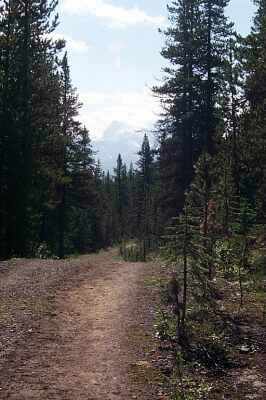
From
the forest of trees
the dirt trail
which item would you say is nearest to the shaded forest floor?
the dirt trail

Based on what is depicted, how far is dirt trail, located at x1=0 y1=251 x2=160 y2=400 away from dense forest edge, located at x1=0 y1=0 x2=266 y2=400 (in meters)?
0.68

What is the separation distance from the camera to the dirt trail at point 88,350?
29.6 feet

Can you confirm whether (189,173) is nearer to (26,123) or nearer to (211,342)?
(26,123)

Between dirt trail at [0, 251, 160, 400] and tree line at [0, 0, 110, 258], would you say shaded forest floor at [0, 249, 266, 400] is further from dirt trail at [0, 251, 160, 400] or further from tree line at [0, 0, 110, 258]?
tree line at [0, 0, 110, 258]

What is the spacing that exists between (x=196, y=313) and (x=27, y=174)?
16.9 meters

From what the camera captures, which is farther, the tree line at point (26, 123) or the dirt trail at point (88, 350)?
the tree line at point (26, 123)

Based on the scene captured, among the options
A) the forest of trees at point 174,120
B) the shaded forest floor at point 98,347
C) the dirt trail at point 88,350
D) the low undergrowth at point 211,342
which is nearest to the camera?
the dirt trail at point 88,350

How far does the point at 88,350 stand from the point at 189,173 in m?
24.3

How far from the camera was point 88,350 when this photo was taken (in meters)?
10.9

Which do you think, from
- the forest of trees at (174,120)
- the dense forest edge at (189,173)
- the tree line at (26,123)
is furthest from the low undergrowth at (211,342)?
the tree line at (26,123)

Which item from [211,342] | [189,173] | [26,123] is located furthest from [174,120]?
[211,342]

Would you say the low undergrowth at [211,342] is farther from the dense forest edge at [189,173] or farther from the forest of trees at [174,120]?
the forest of trees at [174,120]

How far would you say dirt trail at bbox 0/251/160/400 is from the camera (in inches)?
355

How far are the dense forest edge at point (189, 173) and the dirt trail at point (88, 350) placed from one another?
0.68 m
